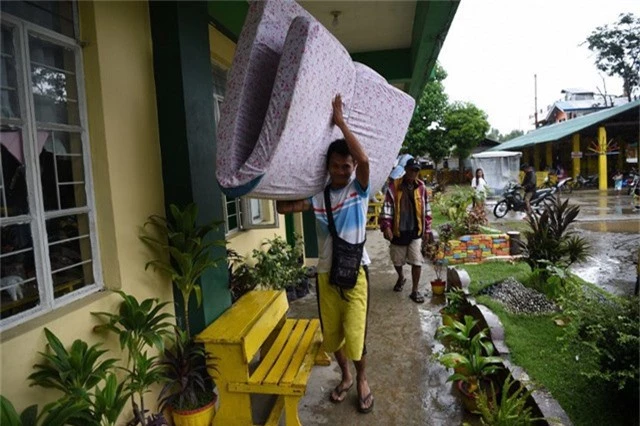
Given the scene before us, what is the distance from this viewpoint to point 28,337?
1.63 metres

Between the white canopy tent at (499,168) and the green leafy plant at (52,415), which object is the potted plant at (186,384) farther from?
the white canopy tent at (499,168)

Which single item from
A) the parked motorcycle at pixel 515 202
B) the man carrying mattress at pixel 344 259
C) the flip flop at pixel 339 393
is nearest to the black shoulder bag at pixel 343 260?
the man carrying mattress at pixel 344 259

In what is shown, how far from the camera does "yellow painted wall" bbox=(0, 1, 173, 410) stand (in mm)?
2051

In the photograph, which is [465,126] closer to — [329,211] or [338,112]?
[329,211]

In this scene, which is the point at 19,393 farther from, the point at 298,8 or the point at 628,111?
the point at 628,111

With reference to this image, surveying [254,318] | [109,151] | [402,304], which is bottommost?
[402,304]

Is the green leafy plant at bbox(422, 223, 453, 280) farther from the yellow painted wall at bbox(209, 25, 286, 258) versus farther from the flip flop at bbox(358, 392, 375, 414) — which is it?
the flip flop at bbox(358, 392, 375, 414)

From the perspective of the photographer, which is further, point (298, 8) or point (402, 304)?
point (402, 304)

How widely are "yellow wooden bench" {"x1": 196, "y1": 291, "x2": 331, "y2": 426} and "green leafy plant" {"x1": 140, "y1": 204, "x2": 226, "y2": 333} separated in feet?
0.85

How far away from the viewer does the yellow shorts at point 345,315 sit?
7.70 feet

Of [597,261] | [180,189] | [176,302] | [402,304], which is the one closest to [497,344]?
[402,304]

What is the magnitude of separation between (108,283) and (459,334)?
214 centimetres

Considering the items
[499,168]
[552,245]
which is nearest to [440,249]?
[552,245]

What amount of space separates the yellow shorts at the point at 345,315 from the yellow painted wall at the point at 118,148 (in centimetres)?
100
